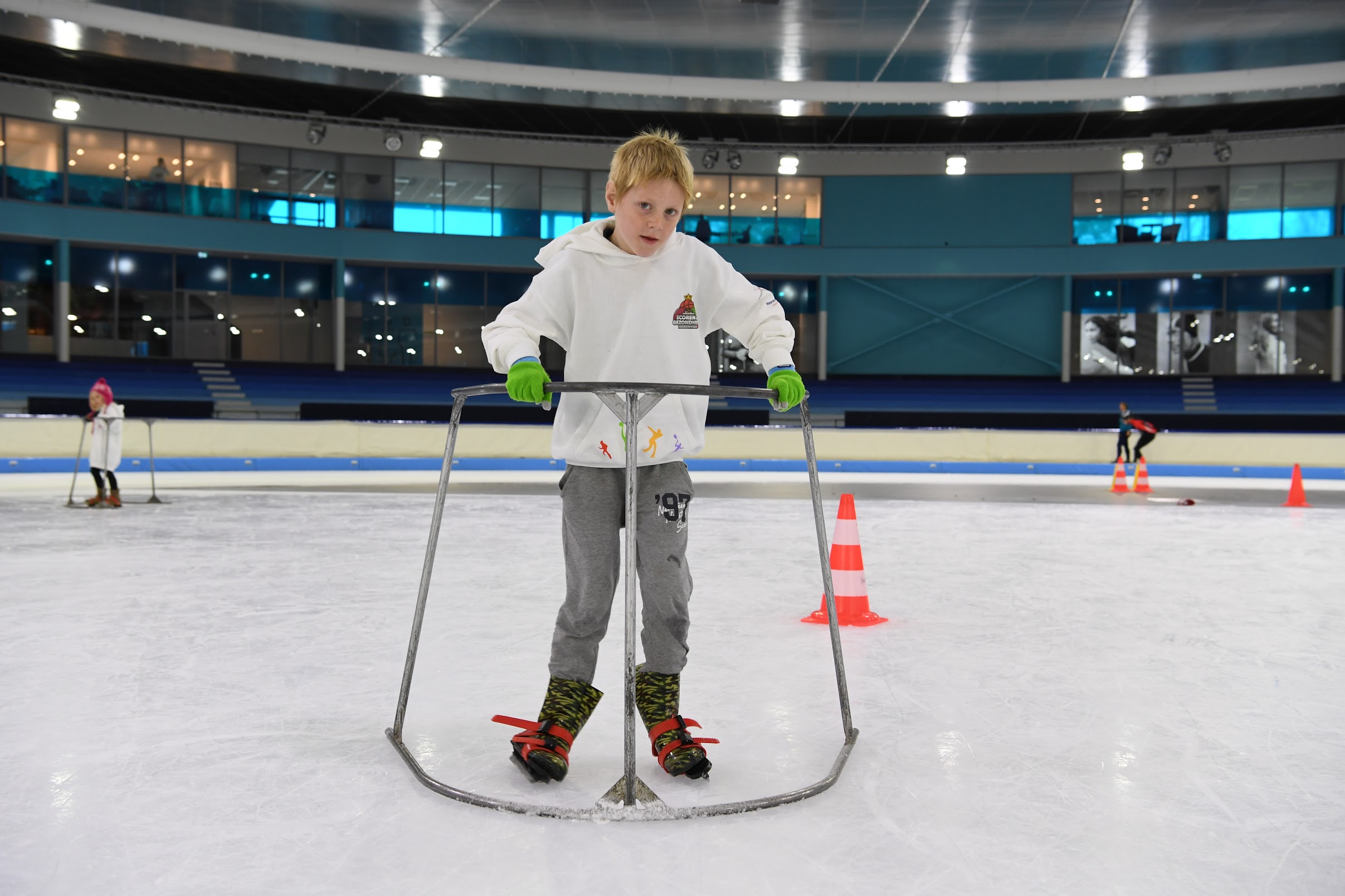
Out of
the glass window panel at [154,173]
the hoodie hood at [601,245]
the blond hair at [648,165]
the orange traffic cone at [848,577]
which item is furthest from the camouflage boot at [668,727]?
the glass window panel at [154,173]

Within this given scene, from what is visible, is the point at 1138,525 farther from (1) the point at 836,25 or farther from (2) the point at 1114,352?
(2) the point at 1114,352

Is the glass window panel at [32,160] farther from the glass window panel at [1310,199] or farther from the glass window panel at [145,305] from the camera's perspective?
the glass window panel at [1310,199]

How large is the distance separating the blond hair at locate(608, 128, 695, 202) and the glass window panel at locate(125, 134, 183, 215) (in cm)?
2409

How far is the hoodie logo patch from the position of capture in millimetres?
2539

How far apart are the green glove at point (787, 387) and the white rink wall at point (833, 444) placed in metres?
16.7

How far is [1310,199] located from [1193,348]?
4171mm

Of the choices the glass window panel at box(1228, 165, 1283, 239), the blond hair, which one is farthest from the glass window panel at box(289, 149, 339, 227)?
the blond hair

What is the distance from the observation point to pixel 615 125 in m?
24.4

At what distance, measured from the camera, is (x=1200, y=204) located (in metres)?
26.1

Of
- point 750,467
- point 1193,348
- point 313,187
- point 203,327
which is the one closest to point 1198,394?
point 1193,348

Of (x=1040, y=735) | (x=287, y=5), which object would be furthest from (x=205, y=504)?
(x=1040, y=735)

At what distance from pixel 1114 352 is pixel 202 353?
21.7 m

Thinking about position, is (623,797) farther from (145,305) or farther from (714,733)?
(145,305)

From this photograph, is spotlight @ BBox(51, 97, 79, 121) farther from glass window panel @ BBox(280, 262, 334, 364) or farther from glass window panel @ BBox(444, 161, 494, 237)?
glass window panel @ BBox(444, 161, 494, 237)
